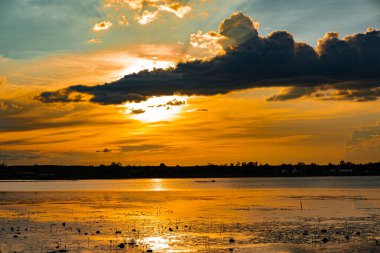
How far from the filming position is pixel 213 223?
64188 millimetres

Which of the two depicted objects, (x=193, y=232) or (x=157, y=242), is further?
(x=193, y=232)

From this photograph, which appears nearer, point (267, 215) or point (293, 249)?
point (293, 249)

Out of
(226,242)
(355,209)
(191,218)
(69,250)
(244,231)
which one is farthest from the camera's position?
(355,209)

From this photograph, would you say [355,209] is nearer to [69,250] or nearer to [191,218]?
[191,218]

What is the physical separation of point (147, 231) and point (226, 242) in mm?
11733

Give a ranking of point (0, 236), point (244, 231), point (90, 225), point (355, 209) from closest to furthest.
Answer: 1. point (0, 236)
2. point (244, 231)
3. point (90, 225)
4. point (355, 209)

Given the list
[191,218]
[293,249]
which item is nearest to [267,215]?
[191,218]

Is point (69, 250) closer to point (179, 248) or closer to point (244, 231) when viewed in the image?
point (179, 248)

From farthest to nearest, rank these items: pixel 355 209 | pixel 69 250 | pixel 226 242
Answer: pixel 355 209 < pixel 226 242 < pixel 69 250

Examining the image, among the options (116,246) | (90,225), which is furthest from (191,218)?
(116,246)

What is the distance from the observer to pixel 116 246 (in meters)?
45.8

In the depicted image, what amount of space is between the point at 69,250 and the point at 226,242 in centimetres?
1427

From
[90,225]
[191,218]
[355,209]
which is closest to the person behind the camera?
[90,225]

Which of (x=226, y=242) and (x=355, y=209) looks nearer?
(x=226, y=242)
